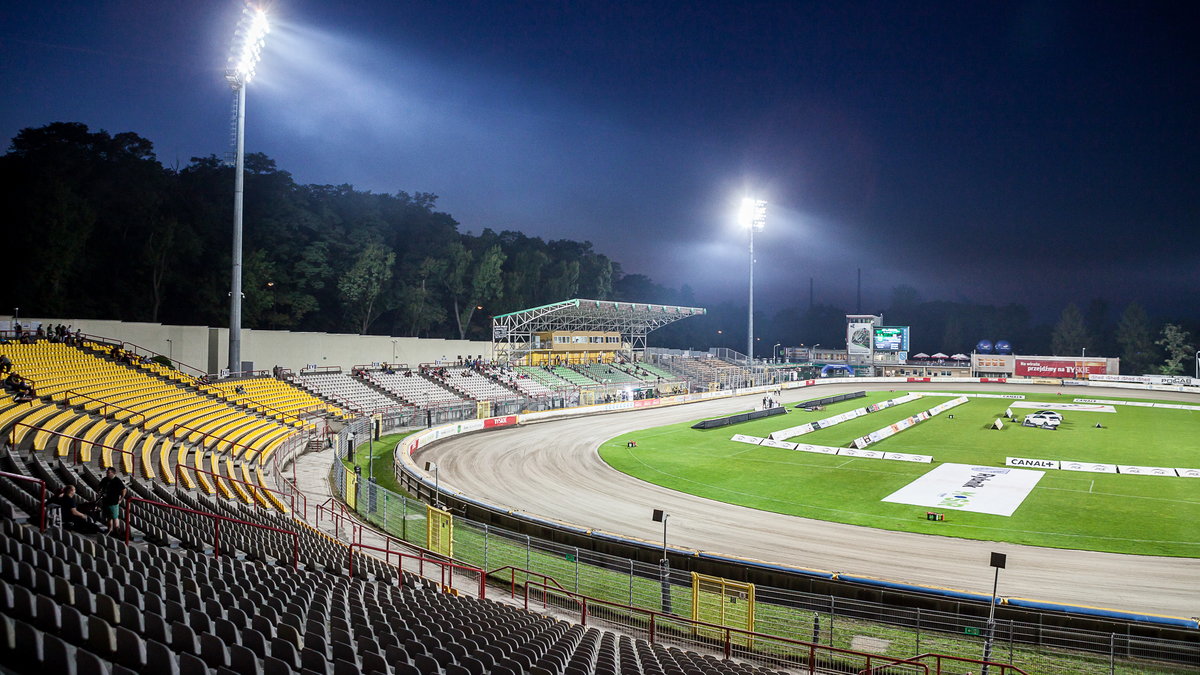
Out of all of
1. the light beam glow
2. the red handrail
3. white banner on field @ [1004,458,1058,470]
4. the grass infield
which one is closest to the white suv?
the grass infield

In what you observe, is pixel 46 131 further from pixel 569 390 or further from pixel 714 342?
pixel 714 342

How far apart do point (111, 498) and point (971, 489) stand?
29.2 meters

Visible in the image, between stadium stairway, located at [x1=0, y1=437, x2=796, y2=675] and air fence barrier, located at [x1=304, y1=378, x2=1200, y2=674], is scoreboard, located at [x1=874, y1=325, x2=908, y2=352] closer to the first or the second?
air fence barrier, located at [x1=304, y1=378, x2=1200, y2=674]

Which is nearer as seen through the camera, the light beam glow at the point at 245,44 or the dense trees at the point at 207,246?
the light beam glow at the point at 245,44

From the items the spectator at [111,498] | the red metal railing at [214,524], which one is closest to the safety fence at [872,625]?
the red metal railing at [214,524]

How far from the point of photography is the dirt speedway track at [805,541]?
16828 mm

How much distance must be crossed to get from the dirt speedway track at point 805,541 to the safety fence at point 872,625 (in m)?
2.83

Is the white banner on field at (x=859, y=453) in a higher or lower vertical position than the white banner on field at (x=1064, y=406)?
lower

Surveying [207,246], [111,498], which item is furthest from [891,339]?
[111,498]

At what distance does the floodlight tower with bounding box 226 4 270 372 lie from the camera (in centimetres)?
3184

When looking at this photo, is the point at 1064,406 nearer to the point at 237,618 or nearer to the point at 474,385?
the point at 474,385

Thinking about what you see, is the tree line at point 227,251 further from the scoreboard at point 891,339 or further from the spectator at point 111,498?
the scoreboard at point 891,339

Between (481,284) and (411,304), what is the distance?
931cm

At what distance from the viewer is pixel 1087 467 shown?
104 ft
